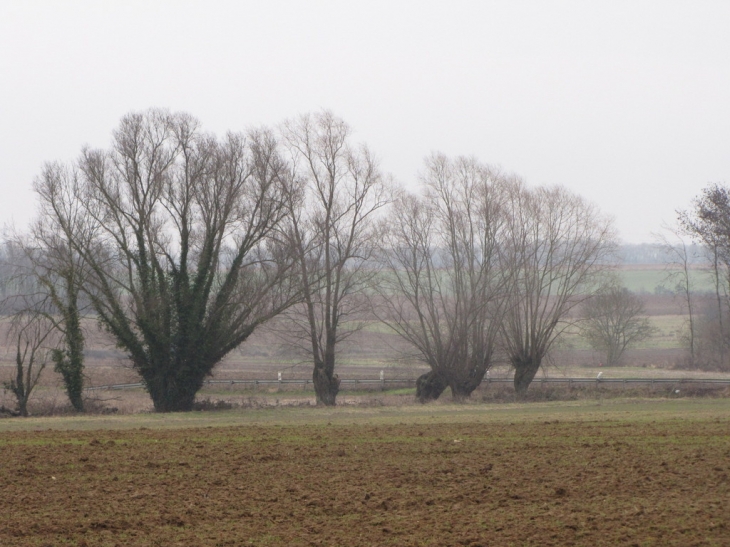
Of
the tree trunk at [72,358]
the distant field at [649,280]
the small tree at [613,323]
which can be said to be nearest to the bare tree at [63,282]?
the tree trunk at [72,358]

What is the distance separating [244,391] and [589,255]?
71.4 ft

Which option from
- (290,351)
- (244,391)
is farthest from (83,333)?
(244,391)

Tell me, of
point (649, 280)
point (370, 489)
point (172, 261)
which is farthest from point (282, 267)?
point (649, 280)

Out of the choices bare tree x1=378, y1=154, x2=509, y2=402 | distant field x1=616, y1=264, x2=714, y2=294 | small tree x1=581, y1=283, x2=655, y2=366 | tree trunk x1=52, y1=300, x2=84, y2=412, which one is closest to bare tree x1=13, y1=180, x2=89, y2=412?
tree trunk x1=52, y1=300, x2=84, y2=412

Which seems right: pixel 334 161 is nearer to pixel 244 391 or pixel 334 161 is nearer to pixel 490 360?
pixel 490 360

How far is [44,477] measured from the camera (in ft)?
37.3

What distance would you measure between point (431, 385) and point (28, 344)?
759 inches

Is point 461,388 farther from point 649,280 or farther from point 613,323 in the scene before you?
point 649,280

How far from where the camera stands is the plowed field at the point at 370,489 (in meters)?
8.19

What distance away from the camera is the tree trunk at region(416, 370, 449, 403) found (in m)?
38.0

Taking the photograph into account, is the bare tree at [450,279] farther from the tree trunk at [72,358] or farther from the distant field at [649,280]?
the distant field at [649,280]

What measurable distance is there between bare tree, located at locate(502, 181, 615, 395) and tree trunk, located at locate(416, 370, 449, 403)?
13.8ft

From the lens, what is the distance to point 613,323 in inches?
2138

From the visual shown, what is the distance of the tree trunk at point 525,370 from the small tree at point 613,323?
14210 millimetres
